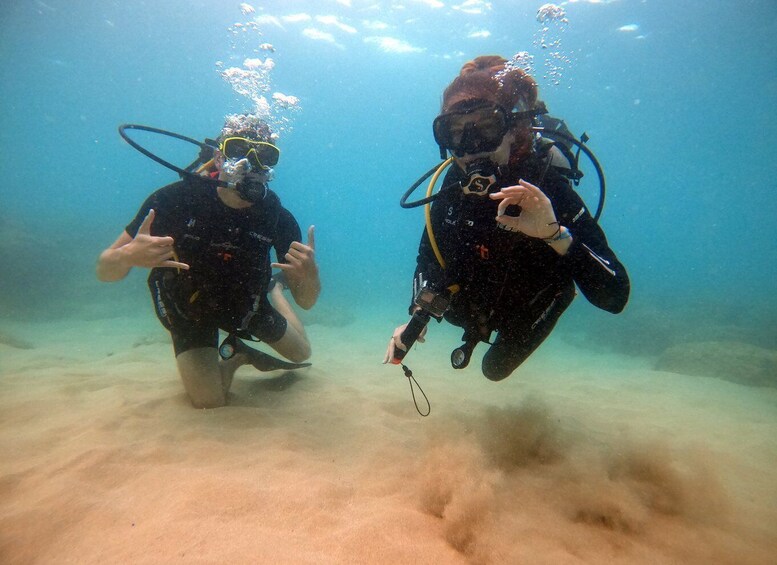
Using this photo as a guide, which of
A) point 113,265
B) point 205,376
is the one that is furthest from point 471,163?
point 205,376

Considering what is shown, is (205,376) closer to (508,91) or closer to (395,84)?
(508,91)

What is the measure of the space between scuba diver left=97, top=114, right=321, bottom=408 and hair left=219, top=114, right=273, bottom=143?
0.6 inches

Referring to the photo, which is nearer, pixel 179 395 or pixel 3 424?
pixel 3 424

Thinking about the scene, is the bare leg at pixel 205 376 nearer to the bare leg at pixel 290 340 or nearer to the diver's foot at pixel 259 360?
the diver's foot at pixel 259 360

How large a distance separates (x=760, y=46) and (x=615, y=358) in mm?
21492

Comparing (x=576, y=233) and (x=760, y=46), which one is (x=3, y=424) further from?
(x=760, y=46)

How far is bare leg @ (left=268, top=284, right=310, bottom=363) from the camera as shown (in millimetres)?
5742

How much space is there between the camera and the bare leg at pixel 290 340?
574cm

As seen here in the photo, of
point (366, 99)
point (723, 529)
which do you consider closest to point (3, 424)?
point (723, 529)

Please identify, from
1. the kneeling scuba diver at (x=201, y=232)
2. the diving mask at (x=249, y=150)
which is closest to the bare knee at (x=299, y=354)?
the kneeling scuba diver at (x=201, y=232)

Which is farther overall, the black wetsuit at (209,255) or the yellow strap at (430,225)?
the black wetsuit at (209,255)

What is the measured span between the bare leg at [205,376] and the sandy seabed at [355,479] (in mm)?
187

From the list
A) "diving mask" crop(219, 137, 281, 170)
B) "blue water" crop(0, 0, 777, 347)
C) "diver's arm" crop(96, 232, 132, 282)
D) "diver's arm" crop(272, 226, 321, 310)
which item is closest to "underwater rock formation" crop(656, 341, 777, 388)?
"blue water" crop(0, 0, 777, 347)

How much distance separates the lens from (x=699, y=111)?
1200 inches
